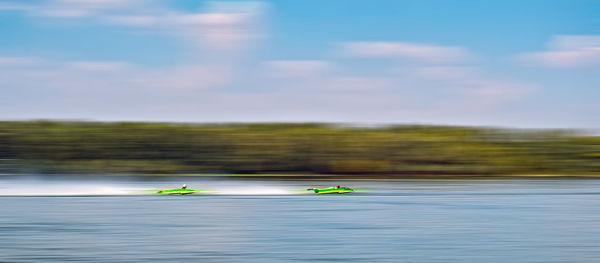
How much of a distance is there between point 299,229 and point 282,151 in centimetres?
5028

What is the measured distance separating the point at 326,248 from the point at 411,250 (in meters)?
2.03

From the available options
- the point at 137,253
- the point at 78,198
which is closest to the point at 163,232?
the point at 137,253

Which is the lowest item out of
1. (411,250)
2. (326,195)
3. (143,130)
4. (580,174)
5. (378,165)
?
(411,250)

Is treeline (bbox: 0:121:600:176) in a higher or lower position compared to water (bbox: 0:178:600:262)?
higher

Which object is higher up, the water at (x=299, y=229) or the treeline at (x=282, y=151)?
the treeline at (x=282, y=151)

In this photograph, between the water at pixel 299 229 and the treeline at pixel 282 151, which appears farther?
the treeline at pixel 282 151

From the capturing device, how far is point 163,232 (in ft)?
76.1

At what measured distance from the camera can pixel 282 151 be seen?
7469cm

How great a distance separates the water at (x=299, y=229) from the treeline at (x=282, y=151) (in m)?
33.4

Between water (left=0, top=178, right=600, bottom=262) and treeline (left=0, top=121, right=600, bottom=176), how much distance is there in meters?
33.4

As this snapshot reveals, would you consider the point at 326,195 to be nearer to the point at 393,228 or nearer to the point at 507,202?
the point at 507,202

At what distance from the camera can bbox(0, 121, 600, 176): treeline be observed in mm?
72312

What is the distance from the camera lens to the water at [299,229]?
19.3 meters

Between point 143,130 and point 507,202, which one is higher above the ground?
point 143,130
